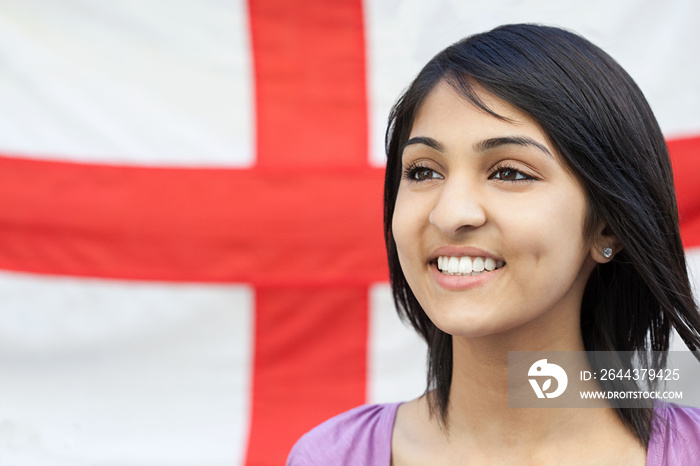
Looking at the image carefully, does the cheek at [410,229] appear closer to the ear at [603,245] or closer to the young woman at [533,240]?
the young woman at [533,240]

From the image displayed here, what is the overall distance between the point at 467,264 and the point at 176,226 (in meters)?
1.11

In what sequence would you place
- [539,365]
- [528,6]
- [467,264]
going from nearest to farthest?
[467,264]
[539,365]
[528,6]

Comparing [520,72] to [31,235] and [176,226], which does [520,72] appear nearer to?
[176,226]

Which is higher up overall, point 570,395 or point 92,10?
point 92,10

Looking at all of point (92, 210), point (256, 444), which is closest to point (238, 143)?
point (92, 210)

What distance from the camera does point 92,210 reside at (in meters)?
1.98

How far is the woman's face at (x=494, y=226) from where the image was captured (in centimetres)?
107

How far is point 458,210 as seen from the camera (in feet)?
3.48

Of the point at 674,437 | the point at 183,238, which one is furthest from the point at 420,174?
the point at 183,238

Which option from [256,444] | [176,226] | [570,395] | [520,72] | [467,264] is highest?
[520,72]

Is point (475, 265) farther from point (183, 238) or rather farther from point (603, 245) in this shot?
point (183, 238)

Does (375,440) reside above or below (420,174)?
below

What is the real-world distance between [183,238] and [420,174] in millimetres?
972

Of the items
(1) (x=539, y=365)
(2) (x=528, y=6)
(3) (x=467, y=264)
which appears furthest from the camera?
(2) (x=528, y=6)
